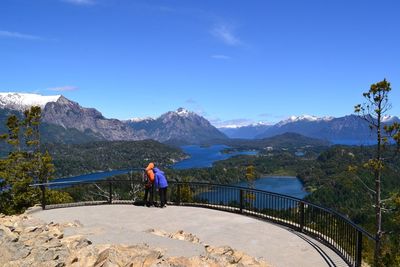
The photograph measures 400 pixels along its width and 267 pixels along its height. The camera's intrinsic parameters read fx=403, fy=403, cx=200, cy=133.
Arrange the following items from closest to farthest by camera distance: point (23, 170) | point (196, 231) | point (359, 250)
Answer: point (359, 250)
point (196, 231)
point (23, 170)

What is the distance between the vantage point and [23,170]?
25.3 m

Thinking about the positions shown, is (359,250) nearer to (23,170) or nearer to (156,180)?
(156,180)

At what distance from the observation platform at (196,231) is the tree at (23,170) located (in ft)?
4.45

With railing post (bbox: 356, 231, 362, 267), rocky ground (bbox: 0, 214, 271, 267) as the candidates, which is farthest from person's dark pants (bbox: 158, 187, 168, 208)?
railing post (bbox: 356, 231, 362, 267)

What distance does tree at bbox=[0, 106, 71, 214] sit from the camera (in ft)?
57.3

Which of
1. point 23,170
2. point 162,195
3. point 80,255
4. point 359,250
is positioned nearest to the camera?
point 80,255

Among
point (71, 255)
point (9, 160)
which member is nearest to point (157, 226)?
point (71, 255)

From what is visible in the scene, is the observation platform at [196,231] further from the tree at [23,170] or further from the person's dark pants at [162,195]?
the tree at [23,170]

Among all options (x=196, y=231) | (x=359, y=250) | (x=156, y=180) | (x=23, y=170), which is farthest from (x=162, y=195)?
(x=23, y=170)

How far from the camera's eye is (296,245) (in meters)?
11.3

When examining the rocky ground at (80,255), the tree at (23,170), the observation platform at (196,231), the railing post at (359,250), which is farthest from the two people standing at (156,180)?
the railing post at (359,250)

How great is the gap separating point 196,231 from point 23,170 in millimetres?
16561

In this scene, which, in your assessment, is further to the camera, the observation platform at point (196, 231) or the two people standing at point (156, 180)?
the two people standing at point (156, 180)

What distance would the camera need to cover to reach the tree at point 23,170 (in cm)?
1747
